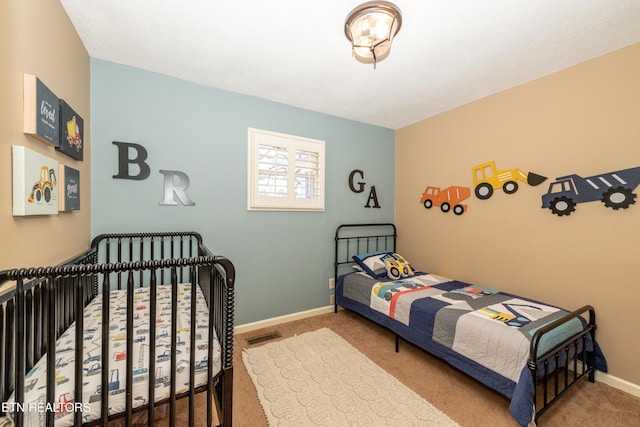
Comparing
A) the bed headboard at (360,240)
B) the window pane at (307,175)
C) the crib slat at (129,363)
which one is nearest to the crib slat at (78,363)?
the crib slat at (129,363)

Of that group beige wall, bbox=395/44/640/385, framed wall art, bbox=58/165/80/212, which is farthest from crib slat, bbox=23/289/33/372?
beige wall, bbox=395/44/640/385

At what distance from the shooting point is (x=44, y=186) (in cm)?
121

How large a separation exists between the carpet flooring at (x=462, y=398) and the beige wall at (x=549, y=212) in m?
0.33

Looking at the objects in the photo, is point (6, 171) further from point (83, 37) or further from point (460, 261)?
point (460, 261)

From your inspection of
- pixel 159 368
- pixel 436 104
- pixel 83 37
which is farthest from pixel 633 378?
pixel 83 37

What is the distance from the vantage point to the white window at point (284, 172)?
255 cm

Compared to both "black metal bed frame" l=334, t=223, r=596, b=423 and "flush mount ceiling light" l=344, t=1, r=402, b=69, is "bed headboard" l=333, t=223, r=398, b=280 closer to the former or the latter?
"black metal bed frame" l=334, t=223, r=596, b=423

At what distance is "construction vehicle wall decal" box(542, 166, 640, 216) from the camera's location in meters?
1.75

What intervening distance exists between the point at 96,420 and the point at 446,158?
3.25 m

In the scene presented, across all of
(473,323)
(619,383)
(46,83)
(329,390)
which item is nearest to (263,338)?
(329,390)

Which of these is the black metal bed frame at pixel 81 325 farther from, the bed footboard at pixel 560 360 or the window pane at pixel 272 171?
the bed footboard at pixel 560 360

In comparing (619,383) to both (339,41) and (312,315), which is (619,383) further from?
(339,41)

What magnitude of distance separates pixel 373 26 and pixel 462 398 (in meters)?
2.31

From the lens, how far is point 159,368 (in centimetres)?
99
